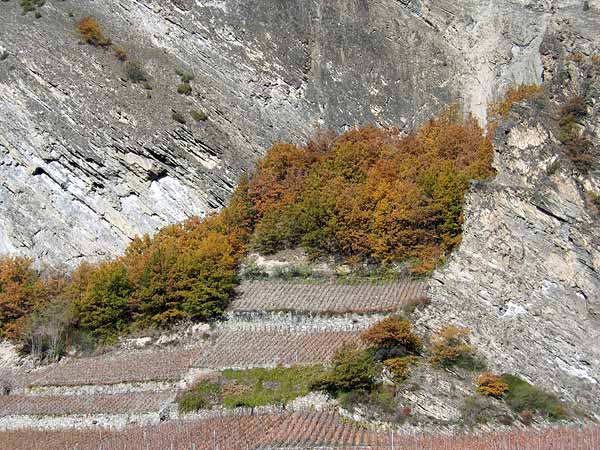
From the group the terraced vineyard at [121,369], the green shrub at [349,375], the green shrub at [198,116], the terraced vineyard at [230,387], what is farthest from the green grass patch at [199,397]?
the green shrub at [198,116]

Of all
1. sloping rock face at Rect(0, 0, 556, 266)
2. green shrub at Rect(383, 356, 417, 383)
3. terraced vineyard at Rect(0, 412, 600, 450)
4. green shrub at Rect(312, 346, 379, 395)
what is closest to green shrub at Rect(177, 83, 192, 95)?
sloping rock face at Rect(0, 0, 556, 266)

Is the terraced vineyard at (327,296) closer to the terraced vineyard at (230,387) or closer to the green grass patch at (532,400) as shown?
the terraced vineyard at (230,387)

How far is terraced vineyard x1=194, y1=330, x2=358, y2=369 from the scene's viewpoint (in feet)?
97.4

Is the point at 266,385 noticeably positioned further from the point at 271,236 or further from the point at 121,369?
the point at 271,236

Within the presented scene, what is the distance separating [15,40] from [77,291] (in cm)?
1630

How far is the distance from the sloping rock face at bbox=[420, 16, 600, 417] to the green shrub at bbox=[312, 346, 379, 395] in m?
2.75

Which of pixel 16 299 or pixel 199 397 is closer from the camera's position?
pixel 199 397

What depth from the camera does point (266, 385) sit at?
92.3 feet

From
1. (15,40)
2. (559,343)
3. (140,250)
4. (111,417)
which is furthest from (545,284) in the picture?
(15,40)

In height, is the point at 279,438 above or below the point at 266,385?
above

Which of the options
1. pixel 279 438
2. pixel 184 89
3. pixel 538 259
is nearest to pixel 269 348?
pixel 279 438

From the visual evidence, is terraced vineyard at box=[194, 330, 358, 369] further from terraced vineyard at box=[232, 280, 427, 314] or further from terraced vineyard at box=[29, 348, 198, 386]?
terraced vineyard at box=[232, 280, 427, 314]

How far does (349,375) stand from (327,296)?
9.51 metres

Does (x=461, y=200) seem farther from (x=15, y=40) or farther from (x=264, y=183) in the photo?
(x=15, y=40)
